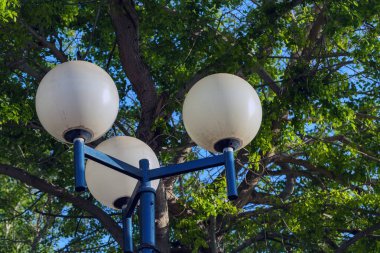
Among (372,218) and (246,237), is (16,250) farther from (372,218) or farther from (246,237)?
(372,218)

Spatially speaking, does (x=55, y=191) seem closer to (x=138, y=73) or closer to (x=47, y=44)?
(x=138, y=73)

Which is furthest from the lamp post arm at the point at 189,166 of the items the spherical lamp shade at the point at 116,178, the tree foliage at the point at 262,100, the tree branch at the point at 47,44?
the tree branch at the point at 47,44

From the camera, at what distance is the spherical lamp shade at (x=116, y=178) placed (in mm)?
4645

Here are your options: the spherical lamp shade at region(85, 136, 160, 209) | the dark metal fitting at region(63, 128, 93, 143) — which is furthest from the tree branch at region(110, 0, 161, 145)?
the dark metal fitting at region(63, 128, 93, 143)

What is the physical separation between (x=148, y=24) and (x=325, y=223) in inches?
122

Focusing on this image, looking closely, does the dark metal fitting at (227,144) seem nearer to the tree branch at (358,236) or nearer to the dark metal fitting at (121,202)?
the dark metal fitting at (121,202)

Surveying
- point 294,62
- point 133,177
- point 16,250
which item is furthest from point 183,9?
point 133,177

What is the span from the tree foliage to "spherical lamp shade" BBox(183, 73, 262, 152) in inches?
153

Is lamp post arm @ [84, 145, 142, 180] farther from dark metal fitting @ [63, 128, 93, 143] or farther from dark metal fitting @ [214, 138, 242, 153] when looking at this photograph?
dark metal fitting @ [214, 138, 242, 153]

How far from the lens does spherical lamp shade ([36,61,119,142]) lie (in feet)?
13.7

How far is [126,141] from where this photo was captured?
4.76 meters

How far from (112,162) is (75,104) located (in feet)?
1.18

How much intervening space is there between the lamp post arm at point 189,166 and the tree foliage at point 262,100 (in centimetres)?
393

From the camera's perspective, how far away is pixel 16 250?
11555 mm
